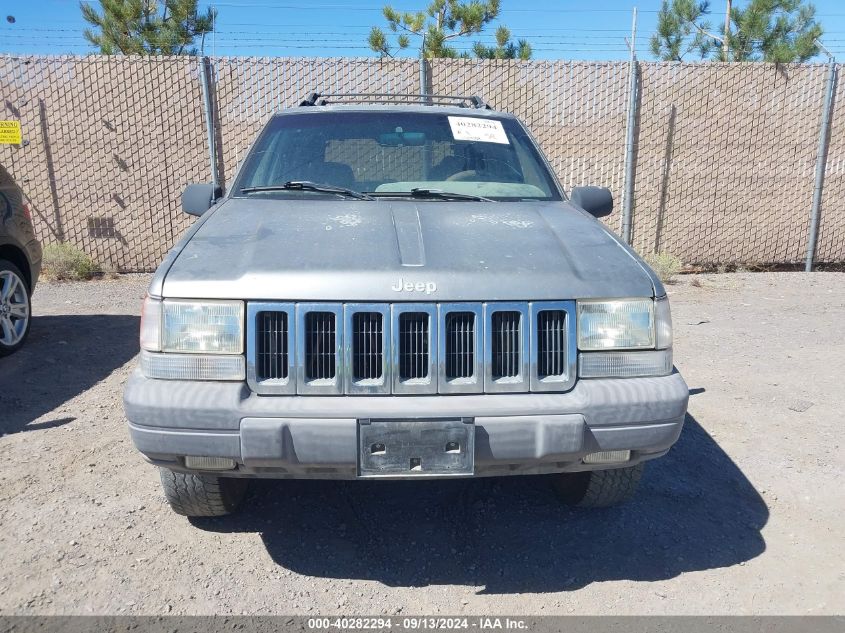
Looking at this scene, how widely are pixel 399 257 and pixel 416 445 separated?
71 centimetres

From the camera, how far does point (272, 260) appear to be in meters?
2.72

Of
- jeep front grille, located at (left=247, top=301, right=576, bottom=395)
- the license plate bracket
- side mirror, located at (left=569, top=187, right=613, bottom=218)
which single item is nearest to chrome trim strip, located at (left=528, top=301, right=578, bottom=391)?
jeep front grille, located at (left=247, top=301, right=576, bottom=395)

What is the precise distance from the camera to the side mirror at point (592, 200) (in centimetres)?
404

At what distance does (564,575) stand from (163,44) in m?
14.2

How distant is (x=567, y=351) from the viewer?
267cm

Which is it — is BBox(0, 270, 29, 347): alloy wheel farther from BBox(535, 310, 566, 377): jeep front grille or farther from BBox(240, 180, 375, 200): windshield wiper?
BBox(535, 310, 566, 377): jeep front grille

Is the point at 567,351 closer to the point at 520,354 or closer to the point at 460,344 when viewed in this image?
the point at 520,354

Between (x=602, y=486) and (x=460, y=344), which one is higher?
(x=460, y=344)

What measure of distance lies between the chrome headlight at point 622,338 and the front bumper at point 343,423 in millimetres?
68

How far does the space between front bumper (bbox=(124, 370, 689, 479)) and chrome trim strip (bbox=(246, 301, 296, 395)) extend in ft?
0.11

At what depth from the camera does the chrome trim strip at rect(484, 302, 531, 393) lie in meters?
2.62

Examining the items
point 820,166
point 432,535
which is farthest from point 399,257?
point 820,166

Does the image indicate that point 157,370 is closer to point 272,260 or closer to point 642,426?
point 272,260

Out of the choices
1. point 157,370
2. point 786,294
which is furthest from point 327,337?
point 786,294
